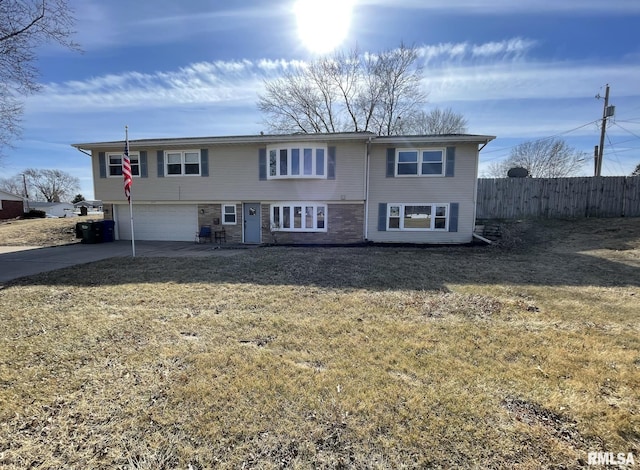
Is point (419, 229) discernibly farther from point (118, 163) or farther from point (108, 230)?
point (108, 230)

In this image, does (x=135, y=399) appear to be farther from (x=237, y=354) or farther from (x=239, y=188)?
(x=239, y=188)

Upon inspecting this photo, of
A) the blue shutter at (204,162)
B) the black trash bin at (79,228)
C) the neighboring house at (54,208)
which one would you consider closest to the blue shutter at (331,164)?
the blue shutter at (204,162)

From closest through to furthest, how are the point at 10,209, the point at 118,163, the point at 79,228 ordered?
1. the point at 79,228
2. the point at 118,163
3. the point at 10,209

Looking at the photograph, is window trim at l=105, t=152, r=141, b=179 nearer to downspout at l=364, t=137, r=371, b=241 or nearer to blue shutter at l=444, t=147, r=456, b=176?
downspout at l=364, t=137, r=371, b=241

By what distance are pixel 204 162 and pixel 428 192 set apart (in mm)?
10435

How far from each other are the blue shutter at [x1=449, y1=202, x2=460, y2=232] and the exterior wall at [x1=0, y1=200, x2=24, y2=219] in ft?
137

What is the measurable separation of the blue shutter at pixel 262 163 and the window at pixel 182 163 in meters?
3.07

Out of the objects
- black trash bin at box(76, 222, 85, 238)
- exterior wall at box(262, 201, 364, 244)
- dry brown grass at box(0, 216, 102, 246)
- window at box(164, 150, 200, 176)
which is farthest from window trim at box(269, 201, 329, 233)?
dry brown grass at box(0, 216, 102, 246)

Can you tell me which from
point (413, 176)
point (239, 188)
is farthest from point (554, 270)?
point (239, 188)

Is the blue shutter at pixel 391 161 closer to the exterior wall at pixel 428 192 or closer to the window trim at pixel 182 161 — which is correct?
the exterior wall at pixel 428 192

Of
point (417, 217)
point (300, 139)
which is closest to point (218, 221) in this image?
point (300, 139)

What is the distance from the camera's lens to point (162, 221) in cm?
1527

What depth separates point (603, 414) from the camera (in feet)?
8.62

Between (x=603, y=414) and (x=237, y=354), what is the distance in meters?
3.65
